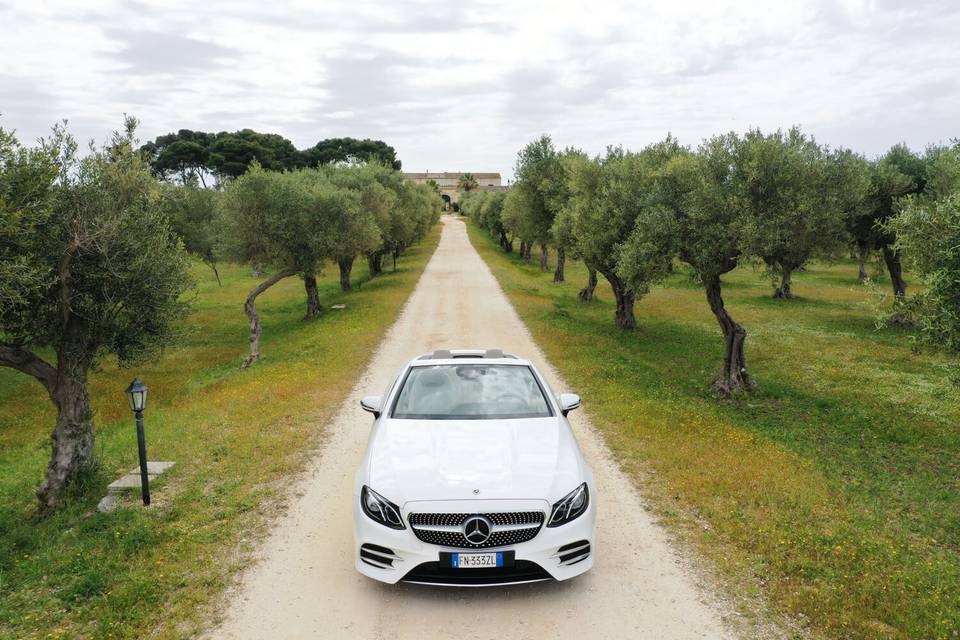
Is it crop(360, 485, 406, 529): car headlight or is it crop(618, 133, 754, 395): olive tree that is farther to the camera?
crop(618, 133, 754, 395): olive tree

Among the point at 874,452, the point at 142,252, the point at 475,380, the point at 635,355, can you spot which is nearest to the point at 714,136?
the point at 635,355

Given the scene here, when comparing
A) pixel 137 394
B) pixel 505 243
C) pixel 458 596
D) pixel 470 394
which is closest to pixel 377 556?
pixel 458 596

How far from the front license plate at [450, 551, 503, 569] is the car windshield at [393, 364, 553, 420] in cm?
186

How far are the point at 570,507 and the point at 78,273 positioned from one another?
8.18 meters

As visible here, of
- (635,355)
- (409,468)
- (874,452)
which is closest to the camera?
(409,468)

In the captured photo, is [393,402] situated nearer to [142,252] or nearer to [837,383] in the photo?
[142,252]

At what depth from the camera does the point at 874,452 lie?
1284 centimetres

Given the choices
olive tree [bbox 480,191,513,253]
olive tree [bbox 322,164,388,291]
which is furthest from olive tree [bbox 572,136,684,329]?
olive tree [bbox 480,191,513,253]

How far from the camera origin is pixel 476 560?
5535 mm

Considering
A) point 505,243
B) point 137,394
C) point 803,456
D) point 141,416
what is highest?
point 505,243

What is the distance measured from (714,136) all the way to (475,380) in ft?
42.0

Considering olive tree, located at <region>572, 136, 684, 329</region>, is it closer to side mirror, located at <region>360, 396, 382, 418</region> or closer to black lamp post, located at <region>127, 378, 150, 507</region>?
side mirror, located at <region>360, 396, 382, 418</region>

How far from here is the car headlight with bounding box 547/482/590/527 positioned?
573 centimetres

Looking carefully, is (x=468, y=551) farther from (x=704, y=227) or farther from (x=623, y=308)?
(x=623, y=308)
